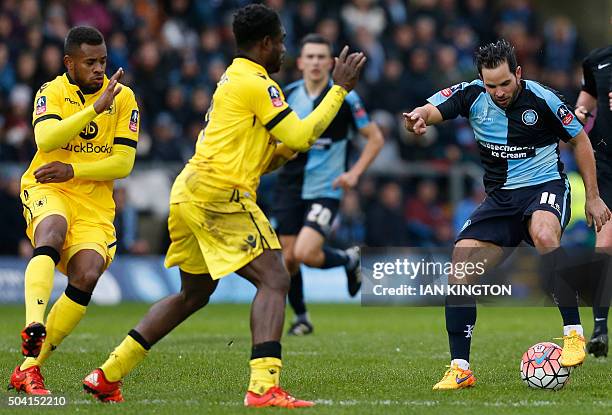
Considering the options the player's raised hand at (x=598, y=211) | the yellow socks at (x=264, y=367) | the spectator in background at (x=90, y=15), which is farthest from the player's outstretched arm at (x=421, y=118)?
the spectator in background at (x=90, y=15)

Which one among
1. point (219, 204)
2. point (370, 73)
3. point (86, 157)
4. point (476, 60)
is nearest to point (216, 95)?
point (219, 204)

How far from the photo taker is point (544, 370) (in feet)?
24.9

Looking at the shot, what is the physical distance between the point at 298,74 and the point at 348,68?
12.3m

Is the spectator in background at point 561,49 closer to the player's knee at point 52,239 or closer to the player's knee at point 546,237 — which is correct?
the player's knee at point 546,237

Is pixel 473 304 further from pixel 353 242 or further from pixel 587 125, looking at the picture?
pixel 353 242

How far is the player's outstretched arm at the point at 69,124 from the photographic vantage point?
7348mm

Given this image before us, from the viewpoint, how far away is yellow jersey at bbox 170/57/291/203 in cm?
673

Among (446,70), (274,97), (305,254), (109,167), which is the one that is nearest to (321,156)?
(305,254)

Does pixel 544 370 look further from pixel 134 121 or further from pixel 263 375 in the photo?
pixel 134 121

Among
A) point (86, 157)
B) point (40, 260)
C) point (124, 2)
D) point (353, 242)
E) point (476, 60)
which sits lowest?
point (353, 242)

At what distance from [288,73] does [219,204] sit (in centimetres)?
1257

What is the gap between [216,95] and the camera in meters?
6.91

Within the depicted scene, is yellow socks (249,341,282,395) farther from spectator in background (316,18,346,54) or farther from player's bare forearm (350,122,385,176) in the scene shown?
spectator in background (316,18,346,54)

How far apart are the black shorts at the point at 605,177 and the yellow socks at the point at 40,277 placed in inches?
196
